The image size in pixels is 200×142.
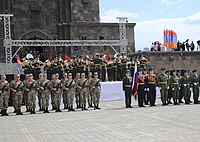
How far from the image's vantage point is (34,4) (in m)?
29.8

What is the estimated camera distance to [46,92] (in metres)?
14.3

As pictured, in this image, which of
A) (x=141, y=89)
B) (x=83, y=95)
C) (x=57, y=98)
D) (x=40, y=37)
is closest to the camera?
(x=57, y=98)

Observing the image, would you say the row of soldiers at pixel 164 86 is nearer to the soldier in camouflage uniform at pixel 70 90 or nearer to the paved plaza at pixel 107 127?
the soldier in camouflage uniform at pixel 70 90

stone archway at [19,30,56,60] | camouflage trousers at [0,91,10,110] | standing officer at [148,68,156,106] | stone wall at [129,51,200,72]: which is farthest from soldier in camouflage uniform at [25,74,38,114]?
stone archway at [19,30,56,60]

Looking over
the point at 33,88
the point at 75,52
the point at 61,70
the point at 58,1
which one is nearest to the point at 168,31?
the point at 75,52

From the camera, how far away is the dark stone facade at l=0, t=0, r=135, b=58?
2923cm

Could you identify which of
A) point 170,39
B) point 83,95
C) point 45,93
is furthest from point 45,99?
point 170,39

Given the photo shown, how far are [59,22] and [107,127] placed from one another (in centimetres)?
2180

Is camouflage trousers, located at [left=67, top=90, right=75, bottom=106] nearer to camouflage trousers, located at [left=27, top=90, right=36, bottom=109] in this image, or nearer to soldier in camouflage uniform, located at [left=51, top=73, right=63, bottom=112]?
soldier in camouflage uniform, located at [left=51, top=73, right=63, bottom=112]

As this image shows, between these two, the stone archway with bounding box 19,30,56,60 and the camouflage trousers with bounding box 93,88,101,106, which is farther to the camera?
the stone archway with bounding box 19,30,56,60

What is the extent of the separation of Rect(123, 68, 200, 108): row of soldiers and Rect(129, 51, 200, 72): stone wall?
11377 mm

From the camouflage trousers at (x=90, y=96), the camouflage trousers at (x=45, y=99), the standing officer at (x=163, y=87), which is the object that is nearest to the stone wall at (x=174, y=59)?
the standing officer at (x=163, y=87)

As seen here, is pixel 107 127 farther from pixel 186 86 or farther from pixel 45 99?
pixel 186 86

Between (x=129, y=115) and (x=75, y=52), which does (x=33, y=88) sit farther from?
(x=75, y=52)
